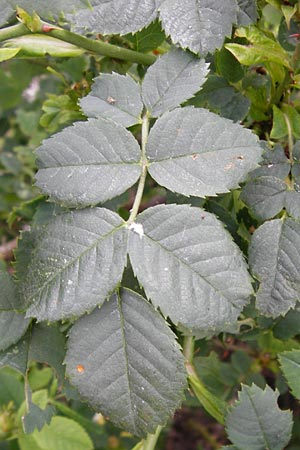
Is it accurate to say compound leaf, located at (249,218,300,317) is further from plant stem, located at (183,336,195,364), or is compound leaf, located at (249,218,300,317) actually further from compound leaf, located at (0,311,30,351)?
compound leaf, located at (0,311,30,351)

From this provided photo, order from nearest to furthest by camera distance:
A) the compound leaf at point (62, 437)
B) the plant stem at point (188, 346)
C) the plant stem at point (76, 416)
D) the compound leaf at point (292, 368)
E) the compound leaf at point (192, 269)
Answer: the compound leaf at point (192, 269), the compound leaf at point (292, 368), the plant stem at point (188, 346), the compound leaf at point (62, 437), the plant stem at point (76, 416)

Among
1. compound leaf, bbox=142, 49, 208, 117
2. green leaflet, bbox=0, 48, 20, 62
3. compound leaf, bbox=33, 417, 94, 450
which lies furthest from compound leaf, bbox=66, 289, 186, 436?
compound leaf, bbox=33, 417, 94, 450

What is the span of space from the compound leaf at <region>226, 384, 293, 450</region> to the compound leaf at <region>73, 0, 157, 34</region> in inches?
27.7

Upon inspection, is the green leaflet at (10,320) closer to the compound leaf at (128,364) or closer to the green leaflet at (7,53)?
the compound leaf at (128,364)

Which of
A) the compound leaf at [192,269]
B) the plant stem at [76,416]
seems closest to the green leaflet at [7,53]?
the compound leaf at [192,269]

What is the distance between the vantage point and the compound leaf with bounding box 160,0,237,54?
106 cm

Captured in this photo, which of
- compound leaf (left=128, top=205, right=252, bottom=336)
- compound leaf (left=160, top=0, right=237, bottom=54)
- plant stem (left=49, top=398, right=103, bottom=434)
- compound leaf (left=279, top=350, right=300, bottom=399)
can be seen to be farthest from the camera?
plant stem (left=49, top=398, right=103, bottom=434)

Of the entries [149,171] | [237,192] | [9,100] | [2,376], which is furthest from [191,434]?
[149,171]

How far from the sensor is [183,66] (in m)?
1.09

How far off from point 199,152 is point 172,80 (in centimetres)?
16

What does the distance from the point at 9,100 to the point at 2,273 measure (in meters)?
1.32

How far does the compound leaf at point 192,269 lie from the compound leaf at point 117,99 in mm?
231

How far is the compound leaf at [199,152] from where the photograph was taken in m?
1.00

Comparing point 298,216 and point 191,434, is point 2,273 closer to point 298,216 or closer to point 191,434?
point 298,216
